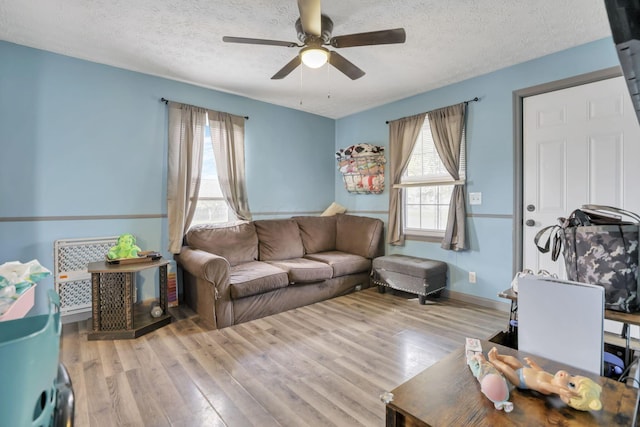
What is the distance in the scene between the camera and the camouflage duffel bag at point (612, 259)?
128 centimetres

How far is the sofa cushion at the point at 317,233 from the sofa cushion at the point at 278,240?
0.12m

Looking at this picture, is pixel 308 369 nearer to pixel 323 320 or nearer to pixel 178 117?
pixel 323 320

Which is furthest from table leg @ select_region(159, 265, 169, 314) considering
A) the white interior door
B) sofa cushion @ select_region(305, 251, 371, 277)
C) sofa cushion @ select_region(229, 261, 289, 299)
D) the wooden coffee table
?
the white interior door

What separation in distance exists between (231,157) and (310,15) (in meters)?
2.17

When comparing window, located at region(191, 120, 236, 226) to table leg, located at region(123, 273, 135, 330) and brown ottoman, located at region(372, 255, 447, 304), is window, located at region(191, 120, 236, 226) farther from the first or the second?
brown ottoman, located at region(372, 255, 447, 304)

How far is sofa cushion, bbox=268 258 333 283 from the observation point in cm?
311

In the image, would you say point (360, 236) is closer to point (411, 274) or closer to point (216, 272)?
point (411, 274)

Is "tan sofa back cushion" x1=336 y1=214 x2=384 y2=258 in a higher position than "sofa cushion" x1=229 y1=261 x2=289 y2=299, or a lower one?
higher

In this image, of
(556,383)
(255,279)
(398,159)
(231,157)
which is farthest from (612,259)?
(231,157)

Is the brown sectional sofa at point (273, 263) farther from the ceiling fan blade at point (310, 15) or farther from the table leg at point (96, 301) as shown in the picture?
the ceiling fan blade at point (310, 15)

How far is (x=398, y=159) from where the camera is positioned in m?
3.92

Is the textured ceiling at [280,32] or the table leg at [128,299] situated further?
the table leg at [128,299]

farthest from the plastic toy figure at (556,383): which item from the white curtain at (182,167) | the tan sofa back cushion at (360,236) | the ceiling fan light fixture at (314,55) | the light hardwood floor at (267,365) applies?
the white curtain at (182,167)

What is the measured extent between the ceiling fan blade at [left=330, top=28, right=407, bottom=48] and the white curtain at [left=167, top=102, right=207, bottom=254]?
6.59 ft
